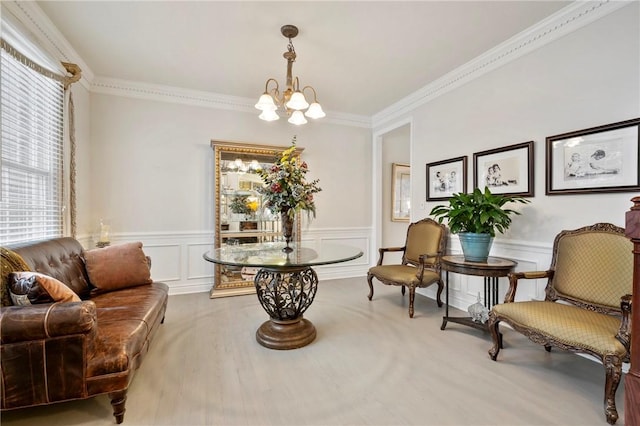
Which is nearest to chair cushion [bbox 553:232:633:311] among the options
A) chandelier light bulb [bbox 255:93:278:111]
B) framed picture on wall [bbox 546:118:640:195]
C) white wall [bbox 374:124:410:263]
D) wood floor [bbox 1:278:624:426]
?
framed picture on wall [bbox 546:118:640:195]

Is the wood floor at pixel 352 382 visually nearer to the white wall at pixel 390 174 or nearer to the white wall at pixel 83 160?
the white wall at pixel 83 160

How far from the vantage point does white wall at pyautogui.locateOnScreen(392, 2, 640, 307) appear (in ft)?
6.87

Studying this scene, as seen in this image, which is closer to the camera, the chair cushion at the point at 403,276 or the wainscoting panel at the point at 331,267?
the wainscoting panel at the point at 331,267

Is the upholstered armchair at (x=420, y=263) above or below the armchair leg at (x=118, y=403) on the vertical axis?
above

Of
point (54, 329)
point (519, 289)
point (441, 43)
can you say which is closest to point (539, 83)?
point (441, 43)

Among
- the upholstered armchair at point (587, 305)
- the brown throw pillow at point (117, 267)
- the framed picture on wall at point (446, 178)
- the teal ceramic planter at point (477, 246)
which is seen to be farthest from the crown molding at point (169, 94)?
the upholstered armchair at point (587, 305)

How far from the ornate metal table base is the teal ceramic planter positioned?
1483 mm

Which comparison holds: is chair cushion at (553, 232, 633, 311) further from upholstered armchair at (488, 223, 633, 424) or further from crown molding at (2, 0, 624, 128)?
crown molding at (2, 0, 624, 128)

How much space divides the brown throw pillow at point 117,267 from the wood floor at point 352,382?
0.57 metres

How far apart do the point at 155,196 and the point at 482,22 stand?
412 centimetres

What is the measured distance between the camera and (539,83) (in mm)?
2580

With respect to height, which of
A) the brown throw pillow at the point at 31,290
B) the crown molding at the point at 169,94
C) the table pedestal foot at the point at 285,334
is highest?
the crown molding at the point at 169,94

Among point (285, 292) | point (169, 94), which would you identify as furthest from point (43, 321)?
point (169, 94)

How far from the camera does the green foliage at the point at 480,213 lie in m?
2.52
